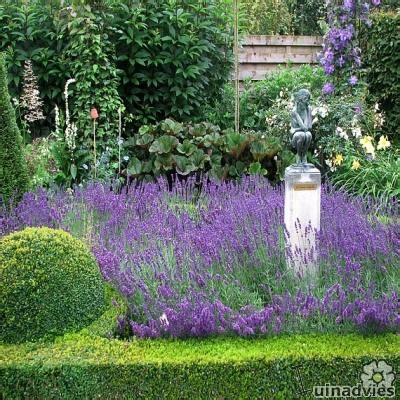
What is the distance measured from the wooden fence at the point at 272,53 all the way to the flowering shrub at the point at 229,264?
5.83 meters

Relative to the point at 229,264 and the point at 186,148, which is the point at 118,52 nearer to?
the point at 186,148

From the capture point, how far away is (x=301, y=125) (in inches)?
147

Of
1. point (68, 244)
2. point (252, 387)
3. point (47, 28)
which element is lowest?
point (252, 387)

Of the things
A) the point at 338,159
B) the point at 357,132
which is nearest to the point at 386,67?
the point at 357,132

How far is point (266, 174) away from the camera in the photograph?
21.0 ft

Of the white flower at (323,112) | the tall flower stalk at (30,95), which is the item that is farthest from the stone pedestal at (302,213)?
the tall flower stalk at (30,95)

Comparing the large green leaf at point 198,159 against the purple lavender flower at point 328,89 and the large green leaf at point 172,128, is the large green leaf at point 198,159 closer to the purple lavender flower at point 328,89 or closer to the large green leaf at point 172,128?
the large green leaf at point 172,128

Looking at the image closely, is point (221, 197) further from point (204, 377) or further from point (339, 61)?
point (339, 61)

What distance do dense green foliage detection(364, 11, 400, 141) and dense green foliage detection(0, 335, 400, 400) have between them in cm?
562

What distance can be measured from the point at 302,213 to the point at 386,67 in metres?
5.07

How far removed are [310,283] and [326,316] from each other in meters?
0.32

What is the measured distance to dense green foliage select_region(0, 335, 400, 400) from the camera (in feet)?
9.14

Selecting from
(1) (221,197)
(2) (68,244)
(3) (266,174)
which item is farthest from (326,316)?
(3) (266,174)

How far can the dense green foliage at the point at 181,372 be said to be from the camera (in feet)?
9.14
